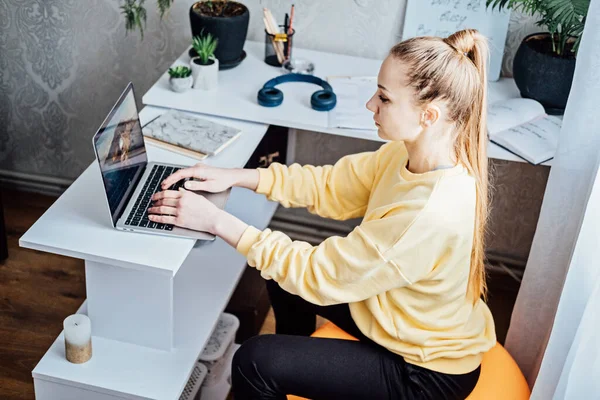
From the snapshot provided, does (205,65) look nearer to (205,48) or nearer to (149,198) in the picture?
(205,48)

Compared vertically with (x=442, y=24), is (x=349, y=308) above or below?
below

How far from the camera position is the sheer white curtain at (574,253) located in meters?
1.32

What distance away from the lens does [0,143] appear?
255 centimetres

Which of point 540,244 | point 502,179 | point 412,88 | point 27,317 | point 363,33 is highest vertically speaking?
point 412,88

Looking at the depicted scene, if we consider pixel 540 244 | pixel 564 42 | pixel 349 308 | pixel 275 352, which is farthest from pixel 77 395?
pixel 564 42

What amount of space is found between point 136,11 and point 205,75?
33 cm

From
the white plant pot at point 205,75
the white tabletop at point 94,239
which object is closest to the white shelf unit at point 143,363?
the white tabletop at point 94,239

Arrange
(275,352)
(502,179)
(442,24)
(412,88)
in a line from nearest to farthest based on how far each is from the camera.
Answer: (412,88)
(275,352)
(442,24)
(502,179)

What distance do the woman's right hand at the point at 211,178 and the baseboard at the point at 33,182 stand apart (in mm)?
1139

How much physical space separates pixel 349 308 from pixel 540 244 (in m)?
0.42

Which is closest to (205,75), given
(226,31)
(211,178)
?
(226,31)

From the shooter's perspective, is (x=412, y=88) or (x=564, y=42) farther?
(x=564, y=42)

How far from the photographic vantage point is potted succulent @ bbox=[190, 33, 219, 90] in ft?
6.29

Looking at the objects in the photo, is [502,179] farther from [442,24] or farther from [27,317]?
[27,317]
